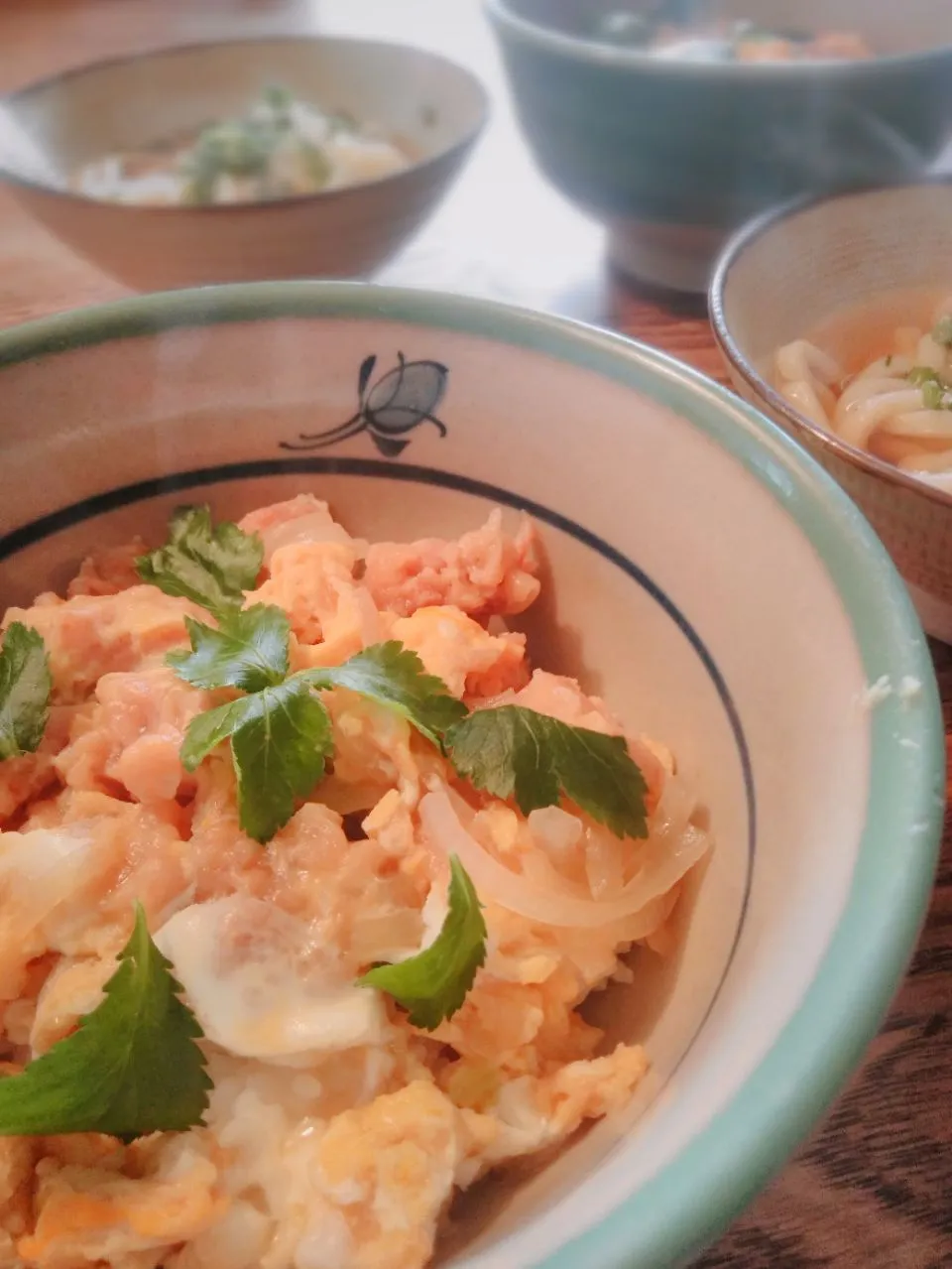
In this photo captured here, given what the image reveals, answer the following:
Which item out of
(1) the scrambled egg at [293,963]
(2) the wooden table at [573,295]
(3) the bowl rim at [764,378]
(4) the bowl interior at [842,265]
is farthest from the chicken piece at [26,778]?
(4) the bowl interior at [842,265]

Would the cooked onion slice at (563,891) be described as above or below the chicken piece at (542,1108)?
above

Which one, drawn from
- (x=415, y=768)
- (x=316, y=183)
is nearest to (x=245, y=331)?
(x=415, y=768)

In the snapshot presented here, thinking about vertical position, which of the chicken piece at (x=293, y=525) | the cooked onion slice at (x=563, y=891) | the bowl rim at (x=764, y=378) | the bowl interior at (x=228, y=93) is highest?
the bowl interior at (x=228, y=93)

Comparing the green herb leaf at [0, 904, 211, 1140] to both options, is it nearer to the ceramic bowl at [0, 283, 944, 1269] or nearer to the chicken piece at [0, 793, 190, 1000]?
the chicken piece at [0, 793, 190, 1000]

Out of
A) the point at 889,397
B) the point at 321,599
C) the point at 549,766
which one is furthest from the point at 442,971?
the point at 889,397

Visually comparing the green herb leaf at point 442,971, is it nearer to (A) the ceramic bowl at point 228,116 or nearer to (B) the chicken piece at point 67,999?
(B) the chicken piece at point 67,999

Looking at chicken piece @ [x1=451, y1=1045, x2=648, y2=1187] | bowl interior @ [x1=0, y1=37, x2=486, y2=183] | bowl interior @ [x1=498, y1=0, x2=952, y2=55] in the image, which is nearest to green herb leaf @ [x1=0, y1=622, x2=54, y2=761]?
chicken piece @ [x1=451, y1=1045, x2=648, y2=1187]
